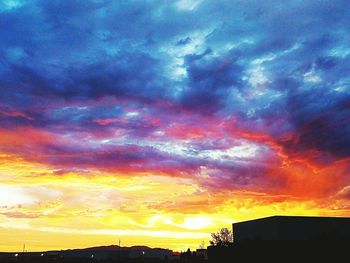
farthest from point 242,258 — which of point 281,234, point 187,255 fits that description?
point 187,255

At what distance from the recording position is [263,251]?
227ft

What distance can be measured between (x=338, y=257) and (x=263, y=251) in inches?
504

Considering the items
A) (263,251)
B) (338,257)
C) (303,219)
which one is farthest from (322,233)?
(263,251)

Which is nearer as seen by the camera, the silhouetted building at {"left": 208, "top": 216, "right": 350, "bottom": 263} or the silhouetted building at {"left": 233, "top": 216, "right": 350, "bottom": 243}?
the silhouetted building at {"left": 208, "top": 216, "right": 350, "bottom": 263}

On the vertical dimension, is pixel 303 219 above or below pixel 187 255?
above

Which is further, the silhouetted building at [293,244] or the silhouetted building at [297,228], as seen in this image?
the silhouetted building at [297,228]

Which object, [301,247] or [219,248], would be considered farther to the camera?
[219,248]

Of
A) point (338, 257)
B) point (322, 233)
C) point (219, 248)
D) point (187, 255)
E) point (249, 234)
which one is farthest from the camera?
point (187, 255)

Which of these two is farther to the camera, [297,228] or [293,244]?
[297,228]

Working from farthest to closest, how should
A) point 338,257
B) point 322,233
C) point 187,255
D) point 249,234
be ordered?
point 187,255 → point 249,234 → point 322,233 → point 338,257

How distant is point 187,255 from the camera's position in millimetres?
107562

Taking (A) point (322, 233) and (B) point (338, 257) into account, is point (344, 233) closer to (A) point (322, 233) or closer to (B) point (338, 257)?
(A) point (322, 233)

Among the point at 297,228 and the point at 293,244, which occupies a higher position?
the point at 297,228

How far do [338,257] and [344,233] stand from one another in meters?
20.9
